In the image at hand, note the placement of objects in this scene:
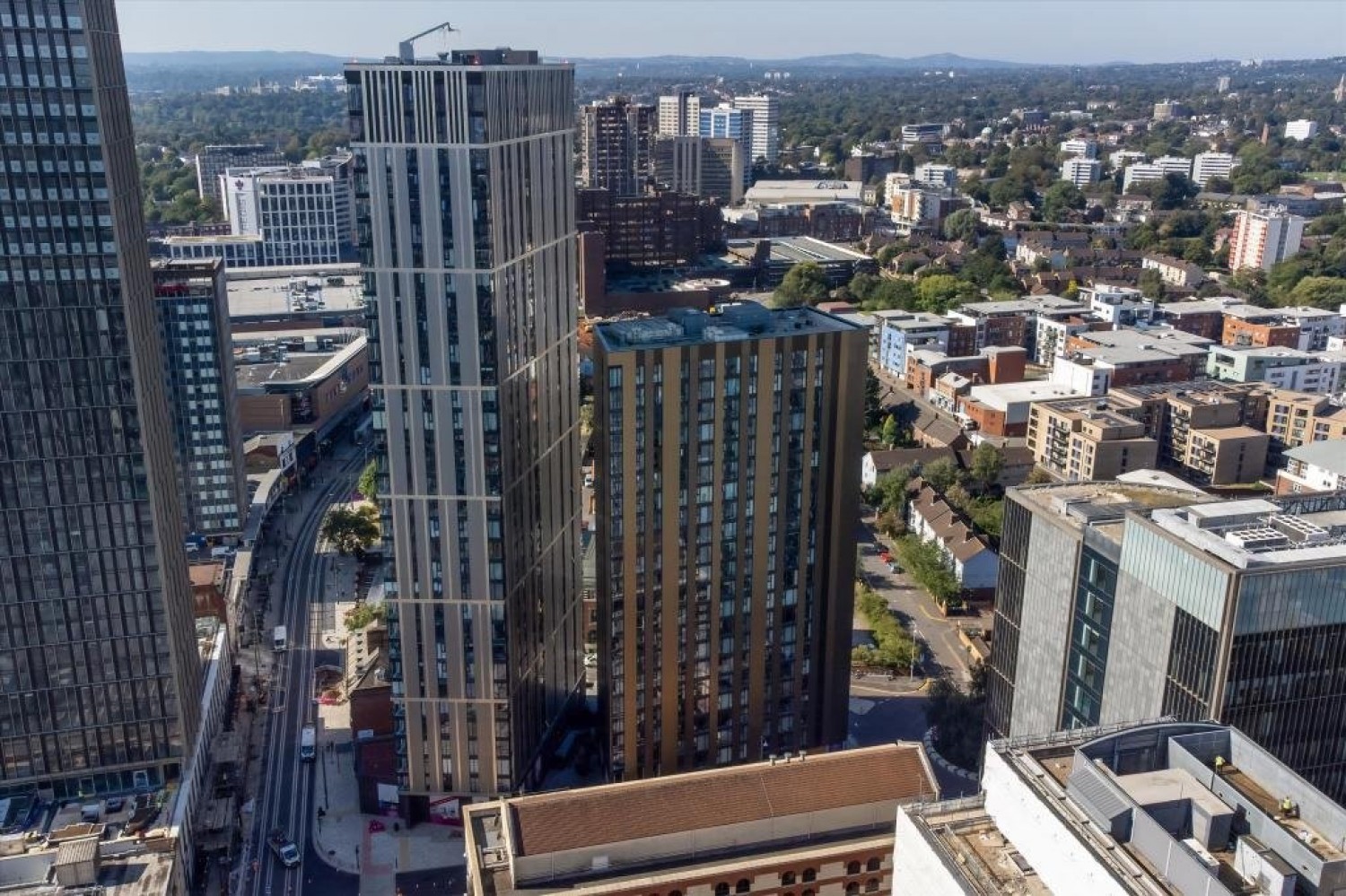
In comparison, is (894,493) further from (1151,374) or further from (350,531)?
(350,531)

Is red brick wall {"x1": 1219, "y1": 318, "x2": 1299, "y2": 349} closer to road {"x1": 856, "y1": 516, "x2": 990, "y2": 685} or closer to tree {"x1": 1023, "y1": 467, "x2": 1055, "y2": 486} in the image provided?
tree {"x1": 1023, "y1": 467, "x2": 1055, "y2": 486}

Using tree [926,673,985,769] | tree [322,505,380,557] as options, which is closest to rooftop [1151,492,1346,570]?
tree [926,673,985,769]

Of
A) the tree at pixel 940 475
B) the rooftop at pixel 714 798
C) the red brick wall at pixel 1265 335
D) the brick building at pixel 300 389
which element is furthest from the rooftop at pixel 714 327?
the red brick wall at pixel 1265 335

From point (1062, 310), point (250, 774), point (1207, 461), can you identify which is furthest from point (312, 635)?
point (1062, 310)

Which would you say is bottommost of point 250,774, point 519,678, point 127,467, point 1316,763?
point 250,774

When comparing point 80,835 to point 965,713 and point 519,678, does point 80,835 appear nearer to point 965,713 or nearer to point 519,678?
point 519,678

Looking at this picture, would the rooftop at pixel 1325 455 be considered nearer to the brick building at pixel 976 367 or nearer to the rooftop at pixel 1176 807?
the brick building at pixel 976 367
